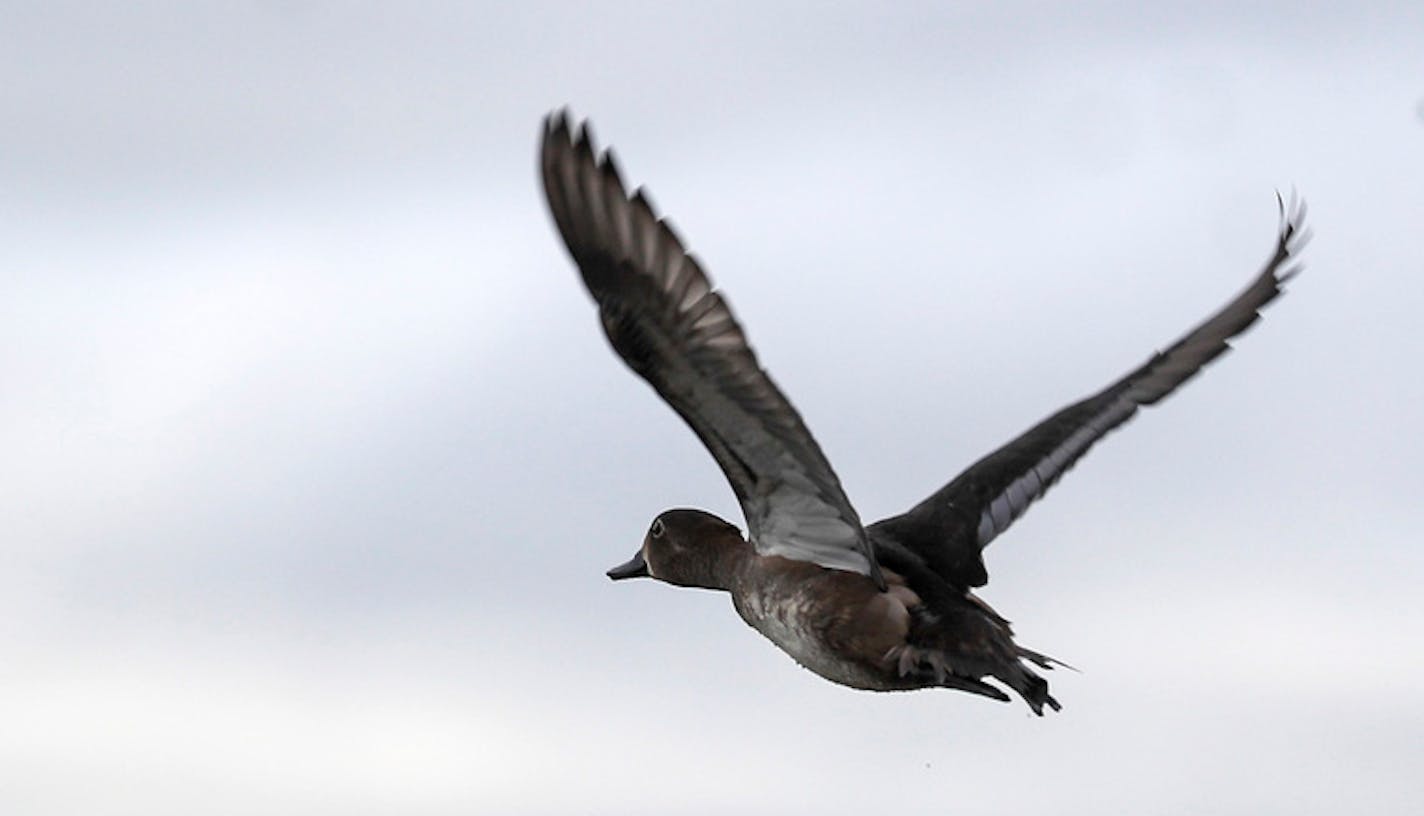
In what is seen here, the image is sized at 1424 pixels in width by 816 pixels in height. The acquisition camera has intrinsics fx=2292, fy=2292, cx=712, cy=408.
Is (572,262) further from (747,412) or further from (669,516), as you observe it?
(669,516)

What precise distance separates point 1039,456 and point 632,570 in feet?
11.0

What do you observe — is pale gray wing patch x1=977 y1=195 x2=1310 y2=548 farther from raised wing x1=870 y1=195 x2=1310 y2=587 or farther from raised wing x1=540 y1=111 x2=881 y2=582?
raised wing x1=540 y1=111 x2=881 y2=582

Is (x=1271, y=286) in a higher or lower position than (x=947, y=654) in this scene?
higher

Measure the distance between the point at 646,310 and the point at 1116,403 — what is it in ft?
19.6

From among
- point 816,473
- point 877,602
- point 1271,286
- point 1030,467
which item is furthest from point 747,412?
point 1271,286

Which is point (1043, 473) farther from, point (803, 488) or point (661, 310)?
point (661, 310)

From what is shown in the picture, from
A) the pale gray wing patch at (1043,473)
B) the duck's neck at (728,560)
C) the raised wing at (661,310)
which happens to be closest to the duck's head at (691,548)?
the duck's neck at (728,560)

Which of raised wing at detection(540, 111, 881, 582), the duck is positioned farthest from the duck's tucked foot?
raised wing at detection(540, 111, 881, 582)

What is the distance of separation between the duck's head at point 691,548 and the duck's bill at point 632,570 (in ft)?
0.60

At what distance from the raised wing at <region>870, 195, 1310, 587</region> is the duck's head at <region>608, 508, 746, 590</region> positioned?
44.2 inches

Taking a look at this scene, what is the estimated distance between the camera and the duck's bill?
18.1m

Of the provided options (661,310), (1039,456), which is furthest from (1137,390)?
(661,310)

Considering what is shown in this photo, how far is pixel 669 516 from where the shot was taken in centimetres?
1734

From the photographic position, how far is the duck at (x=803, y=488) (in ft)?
41.9
